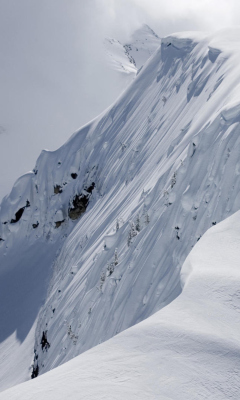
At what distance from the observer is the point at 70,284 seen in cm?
1167

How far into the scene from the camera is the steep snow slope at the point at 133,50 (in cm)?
5263

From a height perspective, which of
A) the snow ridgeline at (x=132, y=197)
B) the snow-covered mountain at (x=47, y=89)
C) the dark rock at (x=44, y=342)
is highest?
the snow-covered mountain at (x=47, y=89)

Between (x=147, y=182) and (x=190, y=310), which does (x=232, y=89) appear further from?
(x=190, y=310)

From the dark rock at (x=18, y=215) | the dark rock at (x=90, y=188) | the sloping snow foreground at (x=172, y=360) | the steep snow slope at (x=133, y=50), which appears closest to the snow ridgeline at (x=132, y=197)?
the dark rock at (x=90, y=188)

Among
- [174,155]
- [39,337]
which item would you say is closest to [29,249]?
[39,337]

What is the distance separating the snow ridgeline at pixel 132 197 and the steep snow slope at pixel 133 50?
2897 cm

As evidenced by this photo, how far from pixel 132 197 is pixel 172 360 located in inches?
355

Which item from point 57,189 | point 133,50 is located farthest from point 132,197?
point 133,50

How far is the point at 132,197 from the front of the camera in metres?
11.4

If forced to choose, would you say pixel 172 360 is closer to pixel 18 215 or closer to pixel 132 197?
pixel 132 197

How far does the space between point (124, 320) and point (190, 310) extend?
390 centimetres

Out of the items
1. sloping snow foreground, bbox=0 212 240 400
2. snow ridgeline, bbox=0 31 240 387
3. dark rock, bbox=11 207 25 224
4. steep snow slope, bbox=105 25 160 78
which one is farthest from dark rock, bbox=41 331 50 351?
steep snow slope, bbox=105 25 160 78

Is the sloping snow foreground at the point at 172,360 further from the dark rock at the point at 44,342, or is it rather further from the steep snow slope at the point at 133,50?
the steep snow slope at the point at 133,50

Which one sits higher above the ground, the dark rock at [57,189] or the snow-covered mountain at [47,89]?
the snow-covered mountain at [47,89]
